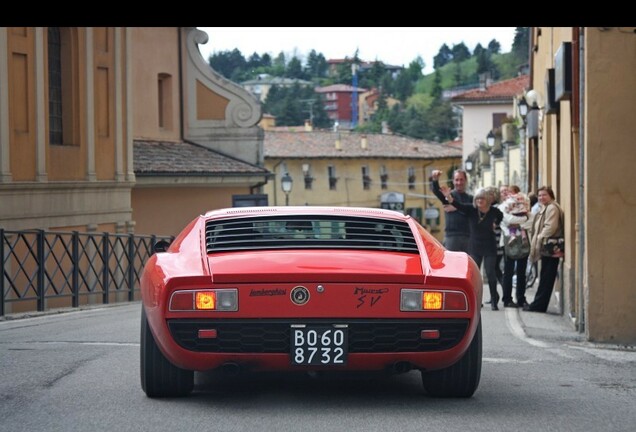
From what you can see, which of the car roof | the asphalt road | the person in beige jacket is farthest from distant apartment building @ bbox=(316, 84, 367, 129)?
the car roof

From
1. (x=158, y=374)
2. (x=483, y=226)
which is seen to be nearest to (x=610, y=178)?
(x=483, y=226)

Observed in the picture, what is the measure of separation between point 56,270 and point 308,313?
42.2 feet

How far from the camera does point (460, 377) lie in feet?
24.6

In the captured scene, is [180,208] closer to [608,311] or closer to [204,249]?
[608,311]

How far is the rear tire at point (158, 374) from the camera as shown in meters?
7.38

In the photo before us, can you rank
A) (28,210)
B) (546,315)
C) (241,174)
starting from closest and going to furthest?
(546,315), (28,210), (241,174)

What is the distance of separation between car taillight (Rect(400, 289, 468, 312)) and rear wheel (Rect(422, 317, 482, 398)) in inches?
15.8

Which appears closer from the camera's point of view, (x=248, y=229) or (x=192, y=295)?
(x=192, y=295)

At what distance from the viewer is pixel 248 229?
25.9 ft

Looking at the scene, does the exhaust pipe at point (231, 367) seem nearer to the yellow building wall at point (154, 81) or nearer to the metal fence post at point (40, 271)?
the metal fence post at point (40, 271)

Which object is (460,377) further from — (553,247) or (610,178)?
(553,247)

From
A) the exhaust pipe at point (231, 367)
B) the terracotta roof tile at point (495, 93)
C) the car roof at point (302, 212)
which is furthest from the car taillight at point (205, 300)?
the terracotta roof tile at point (495, 93)
